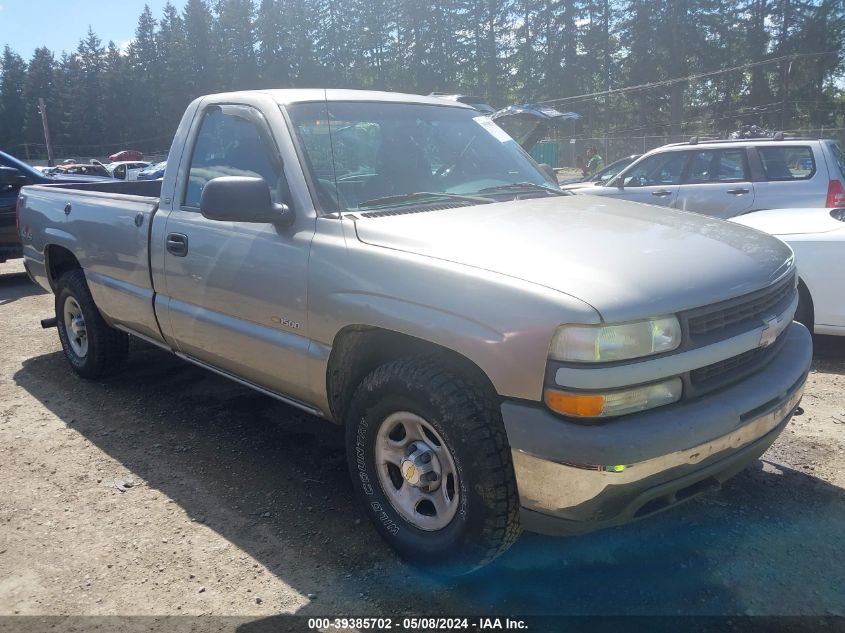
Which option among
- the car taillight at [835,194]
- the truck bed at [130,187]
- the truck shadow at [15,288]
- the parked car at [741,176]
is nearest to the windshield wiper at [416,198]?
the truck bed at [130,187]

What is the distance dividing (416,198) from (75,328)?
133 inches

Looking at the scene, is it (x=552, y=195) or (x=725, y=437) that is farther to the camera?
(x=552, y=195)

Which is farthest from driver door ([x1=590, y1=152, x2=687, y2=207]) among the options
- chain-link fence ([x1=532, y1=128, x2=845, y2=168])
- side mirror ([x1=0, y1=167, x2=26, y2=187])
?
chain-link fence ([x1=532, y1=128, x2=845, y2=168])

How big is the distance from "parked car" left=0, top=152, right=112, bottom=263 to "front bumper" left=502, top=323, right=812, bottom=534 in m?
8.75

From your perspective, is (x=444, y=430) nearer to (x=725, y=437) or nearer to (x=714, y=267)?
(x=725, y=437)

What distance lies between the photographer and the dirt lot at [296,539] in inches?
108

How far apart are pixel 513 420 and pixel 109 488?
2.42m

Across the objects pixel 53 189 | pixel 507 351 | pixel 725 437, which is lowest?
pixel 725 437

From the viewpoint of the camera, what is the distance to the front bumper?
2229 mm

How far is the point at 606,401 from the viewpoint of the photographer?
7.46ft

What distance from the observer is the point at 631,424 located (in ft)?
7.47

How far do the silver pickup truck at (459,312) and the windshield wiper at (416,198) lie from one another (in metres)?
0.02

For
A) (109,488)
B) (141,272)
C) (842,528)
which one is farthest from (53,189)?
(842,528)

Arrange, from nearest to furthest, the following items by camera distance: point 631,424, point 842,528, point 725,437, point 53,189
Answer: point 631,424 < point 725,437 < point 842,528 < point 53,189
